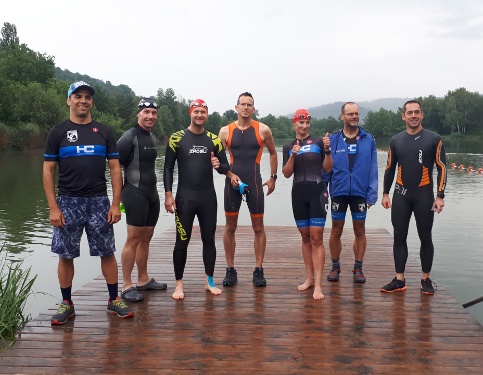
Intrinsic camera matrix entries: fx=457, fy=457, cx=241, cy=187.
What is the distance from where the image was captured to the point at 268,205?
664 inches

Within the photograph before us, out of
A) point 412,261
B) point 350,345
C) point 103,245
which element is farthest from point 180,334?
point 412,261

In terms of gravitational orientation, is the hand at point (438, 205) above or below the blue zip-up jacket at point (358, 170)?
below

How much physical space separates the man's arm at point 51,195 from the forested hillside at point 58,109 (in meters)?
41.3

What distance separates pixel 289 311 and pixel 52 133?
2.81 meters

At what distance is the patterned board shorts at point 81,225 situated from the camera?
13.6ft

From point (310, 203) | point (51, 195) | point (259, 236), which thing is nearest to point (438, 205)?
point (310, 203)

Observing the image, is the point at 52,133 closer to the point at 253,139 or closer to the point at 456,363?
the point at 253,139

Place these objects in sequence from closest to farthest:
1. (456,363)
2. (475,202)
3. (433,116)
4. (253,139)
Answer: (456,363) < (253,139) < (475,202) < (433,116)

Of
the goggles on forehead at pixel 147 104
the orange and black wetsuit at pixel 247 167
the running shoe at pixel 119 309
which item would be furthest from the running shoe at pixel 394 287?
the goggles on forehead at pixel 147 104

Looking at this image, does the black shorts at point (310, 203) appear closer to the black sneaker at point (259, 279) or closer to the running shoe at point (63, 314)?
the black sneaker at point (259, 279)

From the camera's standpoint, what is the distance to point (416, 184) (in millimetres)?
5082

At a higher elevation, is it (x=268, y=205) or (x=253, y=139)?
(x=253, y=139)

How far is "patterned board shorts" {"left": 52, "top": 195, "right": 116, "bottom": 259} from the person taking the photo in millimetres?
4133

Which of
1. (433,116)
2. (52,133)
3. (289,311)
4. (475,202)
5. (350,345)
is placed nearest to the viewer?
(350,345)
